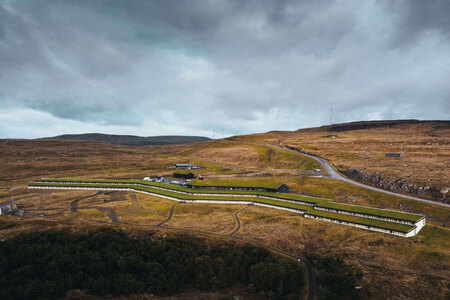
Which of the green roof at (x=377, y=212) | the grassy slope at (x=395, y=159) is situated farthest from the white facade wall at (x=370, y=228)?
the grassy slope at (x=395, y=159)

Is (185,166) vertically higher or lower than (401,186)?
higher

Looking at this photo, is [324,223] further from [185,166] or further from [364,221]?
[185,166]

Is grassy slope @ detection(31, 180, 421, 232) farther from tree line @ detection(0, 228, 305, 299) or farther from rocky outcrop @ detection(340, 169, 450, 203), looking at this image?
rocky outcrop @ detection(340, 169, 450, 203)

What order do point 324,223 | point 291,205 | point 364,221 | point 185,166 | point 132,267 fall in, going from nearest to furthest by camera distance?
1. point 132,267
2. point 364,221
3. point 324,223
4. point 291,205
5. point 185,166

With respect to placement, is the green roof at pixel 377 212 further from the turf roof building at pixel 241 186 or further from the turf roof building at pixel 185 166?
the turf roof building at pixel 185 166

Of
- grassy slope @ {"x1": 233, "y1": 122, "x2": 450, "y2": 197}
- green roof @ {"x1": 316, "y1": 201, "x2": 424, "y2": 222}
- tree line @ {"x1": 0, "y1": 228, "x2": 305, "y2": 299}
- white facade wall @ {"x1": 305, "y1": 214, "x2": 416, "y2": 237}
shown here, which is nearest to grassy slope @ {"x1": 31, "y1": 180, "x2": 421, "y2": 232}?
green roof @ {"x1": 316, "y1": 201, "x2": 424, "y2": 222}

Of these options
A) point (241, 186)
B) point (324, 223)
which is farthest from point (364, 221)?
point (241, 186)

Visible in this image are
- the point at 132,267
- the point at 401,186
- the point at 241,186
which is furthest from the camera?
the point at 241,186
